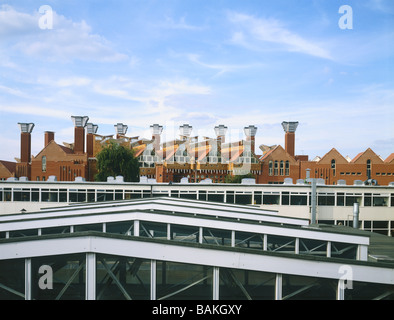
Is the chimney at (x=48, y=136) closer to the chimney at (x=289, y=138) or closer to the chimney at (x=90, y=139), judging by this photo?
the chimney at (x=90, y=139)

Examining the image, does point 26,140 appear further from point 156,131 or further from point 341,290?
point 341,290

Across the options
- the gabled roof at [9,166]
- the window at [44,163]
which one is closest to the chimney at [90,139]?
the window at [44,163]

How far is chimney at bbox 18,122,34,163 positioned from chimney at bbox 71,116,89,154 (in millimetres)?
7204

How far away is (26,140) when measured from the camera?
56.8 metres

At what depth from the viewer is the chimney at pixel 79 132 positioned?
5497 cm

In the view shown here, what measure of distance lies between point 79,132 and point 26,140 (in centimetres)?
911

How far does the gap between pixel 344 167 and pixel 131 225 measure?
47.2 m

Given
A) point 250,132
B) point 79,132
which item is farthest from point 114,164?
point 250,132

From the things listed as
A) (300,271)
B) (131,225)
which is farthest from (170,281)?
(300,271)

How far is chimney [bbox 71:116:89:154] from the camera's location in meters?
55.0

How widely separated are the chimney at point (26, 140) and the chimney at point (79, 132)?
23.6 feet
